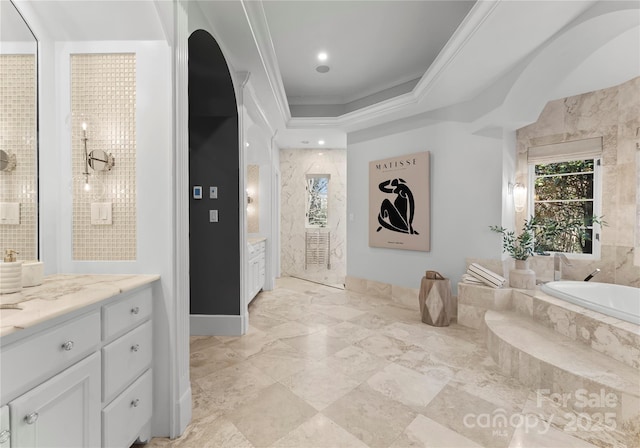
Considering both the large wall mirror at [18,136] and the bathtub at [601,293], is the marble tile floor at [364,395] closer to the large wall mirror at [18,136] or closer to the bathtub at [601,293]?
the bathtub at [601,293]

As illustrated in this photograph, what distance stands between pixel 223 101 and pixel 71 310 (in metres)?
2.21

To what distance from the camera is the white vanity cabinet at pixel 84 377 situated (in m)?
0.86

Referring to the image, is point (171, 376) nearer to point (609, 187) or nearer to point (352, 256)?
point (352, 256)

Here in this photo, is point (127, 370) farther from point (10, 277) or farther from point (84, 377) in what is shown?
point (10, 277)

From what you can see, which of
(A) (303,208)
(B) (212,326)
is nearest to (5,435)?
(B) (212,326)

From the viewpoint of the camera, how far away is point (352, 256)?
15.3 feet

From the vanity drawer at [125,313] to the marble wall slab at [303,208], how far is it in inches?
179

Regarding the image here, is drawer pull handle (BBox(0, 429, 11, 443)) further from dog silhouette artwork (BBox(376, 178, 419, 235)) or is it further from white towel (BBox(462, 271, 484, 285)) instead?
dog silhouette artwork (BBox(376, 178, 419, 235))

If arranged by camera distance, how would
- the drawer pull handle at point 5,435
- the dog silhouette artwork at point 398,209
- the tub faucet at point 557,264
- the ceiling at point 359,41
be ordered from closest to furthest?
1. the drawer pull handle at point 5,435
2. the ceiling at point 359,41
3. the tub faucet at point 557,264
4. the dog silhouette artwork at point 398,209

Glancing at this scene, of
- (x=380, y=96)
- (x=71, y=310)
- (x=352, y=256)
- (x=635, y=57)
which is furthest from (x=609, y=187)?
(x=71, y=310)

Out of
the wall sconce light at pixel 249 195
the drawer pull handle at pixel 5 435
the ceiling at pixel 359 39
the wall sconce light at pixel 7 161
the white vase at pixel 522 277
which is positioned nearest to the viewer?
the drawer pull handle at pixel 5 435

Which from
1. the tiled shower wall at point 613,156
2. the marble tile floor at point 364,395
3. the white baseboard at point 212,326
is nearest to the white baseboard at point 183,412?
the marble tile floor at point 364,395

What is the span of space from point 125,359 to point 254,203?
4017 mm

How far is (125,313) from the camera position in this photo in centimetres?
132
